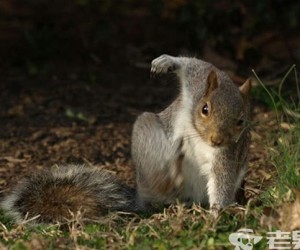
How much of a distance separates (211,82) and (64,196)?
0.99 metres

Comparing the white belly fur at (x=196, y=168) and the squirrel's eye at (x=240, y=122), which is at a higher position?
the squirrel's eye at (x=240, y=122)

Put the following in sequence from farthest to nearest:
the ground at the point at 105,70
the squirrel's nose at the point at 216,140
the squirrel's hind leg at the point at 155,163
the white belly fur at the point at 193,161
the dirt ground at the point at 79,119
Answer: the ground at the point at 105,70
the dirt ground at the point at 79,119
the squirrel's hind leg at the point at 155,163
the white belly fur at the point at 193,161
the squirrel's nose at the point at 216,140

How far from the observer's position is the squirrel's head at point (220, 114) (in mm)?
4863

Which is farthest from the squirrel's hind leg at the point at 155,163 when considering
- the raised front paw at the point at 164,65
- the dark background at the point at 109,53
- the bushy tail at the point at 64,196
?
the dark background at the point at 109,53

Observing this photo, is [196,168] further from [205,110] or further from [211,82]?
[211,82]

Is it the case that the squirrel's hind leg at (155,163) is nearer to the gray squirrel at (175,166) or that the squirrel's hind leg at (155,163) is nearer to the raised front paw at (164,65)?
the gray squirrel at (175,166)

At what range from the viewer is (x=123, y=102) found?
7742 millimetres

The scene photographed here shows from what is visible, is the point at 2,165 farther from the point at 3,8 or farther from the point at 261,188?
the point at 3,8

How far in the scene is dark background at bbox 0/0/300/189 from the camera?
7312mm

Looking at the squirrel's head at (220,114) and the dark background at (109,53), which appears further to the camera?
the dark background at (109,53)

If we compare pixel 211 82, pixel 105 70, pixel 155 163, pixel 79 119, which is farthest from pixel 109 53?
pixel 211 82

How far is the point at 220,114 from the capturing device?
16.0 ft

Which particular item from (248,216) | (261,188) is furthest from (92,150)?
(248,216)

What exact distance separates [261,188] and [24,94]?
311 cm
